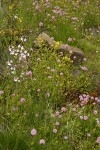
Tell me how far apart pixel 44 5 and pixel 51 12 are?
0.26 metres

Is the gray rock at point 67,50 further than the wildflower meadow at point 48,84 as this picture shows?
Yes

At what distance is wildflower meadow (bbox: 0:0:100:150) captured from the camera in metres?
4.79

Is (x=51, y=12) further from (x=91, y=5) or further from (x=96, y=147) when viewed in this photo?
(x=96, y=147)

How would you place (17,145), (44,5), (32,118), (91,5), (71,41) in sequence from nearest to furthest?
(17,145) < (32,118) < (71,41) < (44,5) < (91,5)

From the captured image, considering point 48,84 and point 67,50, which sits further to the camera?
point 67,50

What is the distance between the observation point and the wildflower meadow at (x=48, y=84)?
4785 mm

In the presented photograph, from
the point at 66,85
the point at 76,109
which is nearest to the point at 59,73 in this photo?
the point at 66,85

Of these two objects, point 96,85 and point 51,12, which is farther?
point 51,12

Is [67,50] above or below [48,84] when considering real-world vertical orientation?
above

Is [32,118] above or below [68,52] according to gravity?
below

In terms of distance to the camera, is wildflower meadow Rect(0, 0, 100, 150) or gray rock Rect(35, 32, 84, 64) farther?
gray rock Rect(35, 32, 84, 64)

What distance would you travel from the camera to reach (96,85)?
678 cm

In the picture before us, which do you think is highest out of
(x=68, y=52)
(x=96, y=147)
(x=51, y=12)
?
(x=51, y=12)

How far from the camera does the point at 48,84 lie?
19.1ft
